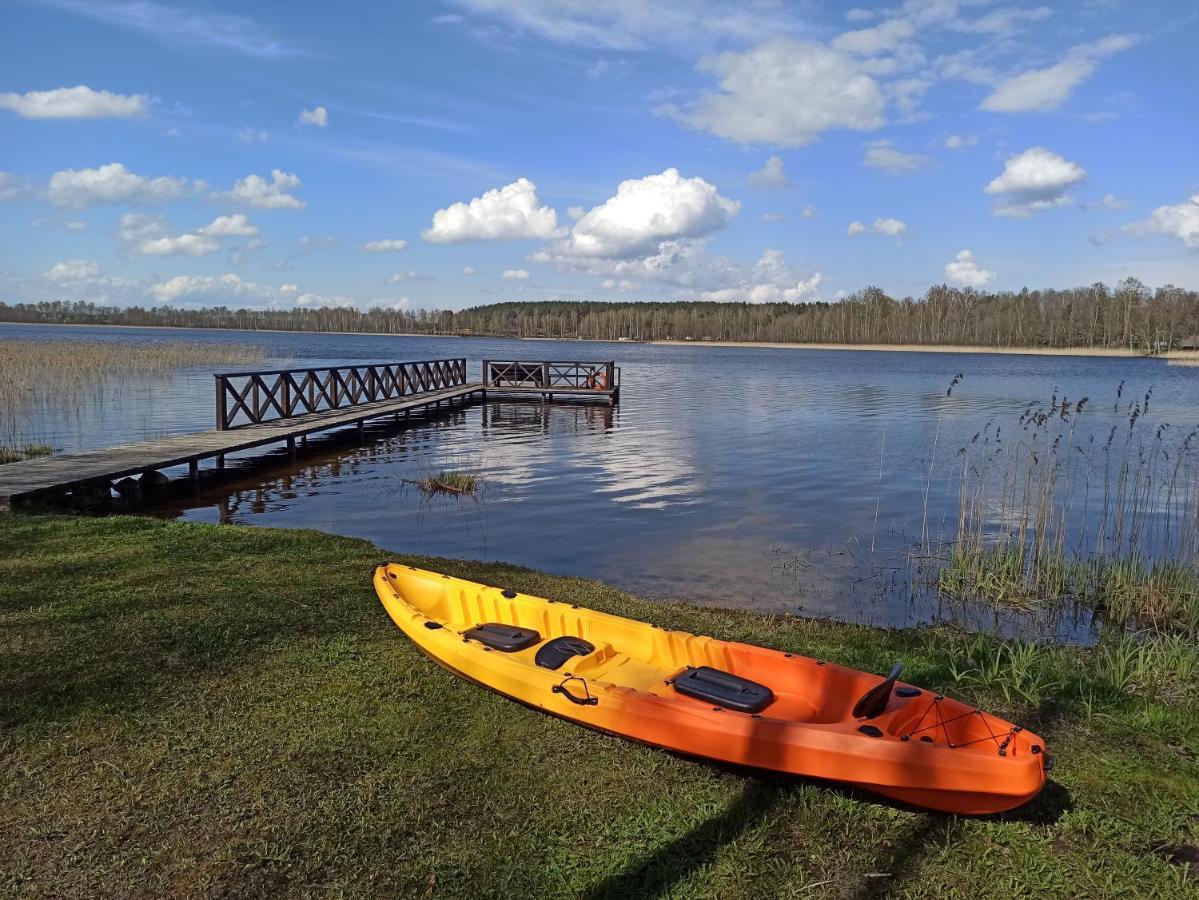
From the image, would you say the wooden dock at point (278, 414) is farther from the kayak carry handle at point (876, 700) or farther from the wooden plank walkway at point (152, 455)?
the kayak carry handle at point (876, 700)

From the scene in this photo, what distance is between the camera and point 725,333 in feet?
427

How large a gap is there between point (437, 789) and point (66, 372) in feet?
102

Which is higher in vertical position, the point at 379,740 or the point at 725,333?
the point at 725,333

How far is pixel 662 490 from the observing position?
1381 centimetres

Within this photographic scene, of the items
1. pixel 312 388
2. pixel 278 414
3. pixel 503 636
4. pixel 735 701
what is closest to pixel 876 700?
pixel 735 701

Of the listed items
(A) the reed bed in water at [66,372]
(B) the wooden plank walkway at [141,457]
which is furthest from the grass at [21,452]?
Result: (B) the wooden plank walkway at [141,457]

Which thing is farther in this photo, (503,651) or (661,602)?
(661,602)

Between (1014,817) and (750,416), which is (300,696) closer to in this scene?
(1014,817)

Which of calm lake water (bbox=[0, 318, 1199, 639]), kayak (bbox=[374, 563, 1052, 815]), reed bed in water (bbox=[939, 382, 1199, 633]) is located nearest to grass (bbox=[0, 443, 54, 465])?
calm lake water (bbox=[0, 318, 1199, 639])

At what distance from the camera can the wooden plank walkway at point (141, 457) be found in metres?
10.3

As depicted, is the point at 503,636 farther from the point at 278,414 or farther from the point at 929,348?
the point at 929,348

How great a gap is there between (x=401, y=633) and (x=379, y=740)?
1.62 m

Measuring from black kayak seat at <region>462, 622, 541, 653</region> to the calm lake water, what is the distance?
314cm

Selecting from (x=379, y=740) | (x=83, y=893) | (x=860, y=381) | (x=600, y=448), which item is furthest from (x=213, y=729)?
(x=860, y=381)
